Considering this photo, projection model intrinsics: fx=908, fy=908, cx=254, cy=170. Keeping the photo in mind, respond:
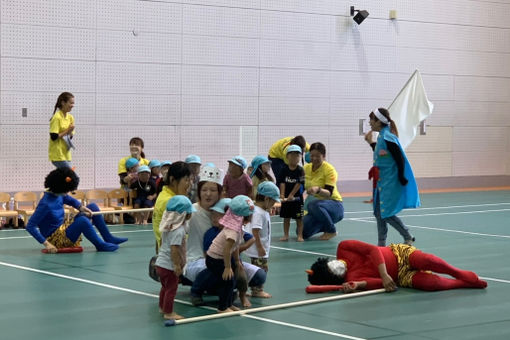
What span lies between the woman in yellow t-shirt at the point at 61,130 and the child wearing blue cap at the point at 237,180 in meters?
4.14

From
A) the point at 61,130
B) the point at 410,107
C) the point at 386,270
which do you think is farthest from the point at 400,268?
the point at 410,107

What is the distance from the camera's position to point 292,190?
13.8 meters

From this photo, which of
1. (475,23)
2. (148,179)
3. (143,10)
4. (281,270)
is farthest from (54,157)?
(475,23)

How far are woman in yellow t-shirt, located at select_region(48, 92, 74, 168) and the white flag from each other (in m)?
6.40

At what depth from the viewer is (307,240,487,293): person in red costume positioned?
9.12 meters

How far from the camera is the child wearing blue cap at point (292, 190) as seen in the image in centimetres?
1375

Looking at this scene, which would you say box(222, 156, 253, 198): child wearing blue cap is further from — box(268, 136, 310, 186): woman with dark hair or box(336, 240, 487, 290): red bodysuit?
box(268, 136, 310, 186): woman with dark hair

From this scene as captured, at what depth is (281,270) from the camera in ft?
35.1

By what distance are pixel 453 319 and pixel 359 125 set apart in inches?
604

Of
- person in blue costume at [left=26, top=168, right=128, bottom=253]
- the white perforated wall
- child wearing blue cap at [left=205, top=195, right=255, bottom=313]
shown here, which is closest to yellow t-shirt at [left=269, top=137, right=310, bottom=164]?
the white perforated wall

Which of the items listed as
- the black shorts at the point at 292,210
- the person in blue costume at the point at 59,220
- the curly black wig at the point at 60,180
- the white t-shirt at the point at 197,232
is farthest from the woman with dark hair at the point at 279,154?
the white t-shirt at the point at 197,232

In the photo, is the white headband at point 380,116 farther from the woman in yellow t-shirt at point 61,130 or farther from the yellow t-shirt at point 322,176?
the woman in yellow t-shirt at point 61,130

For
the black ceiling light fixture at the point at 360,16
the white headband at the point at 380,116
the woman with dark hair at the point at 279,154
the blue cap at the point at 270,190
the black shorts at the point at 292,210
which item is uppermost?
the black ceiling light fixture at the point at 360,16

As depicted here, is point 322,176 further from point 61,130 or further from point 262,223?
point 262,223
